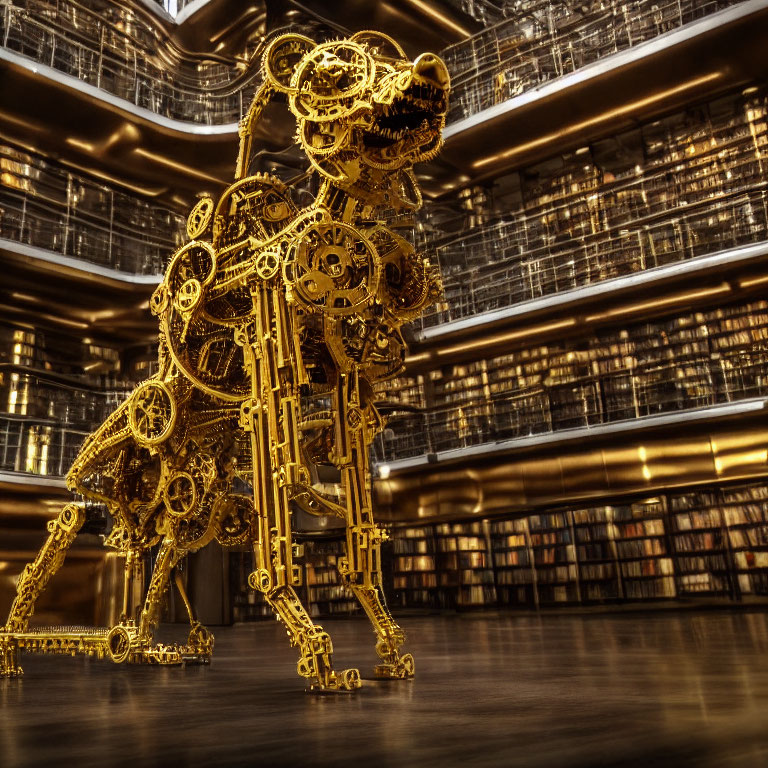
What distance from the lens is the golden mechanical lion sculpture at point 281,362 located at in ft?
8.79

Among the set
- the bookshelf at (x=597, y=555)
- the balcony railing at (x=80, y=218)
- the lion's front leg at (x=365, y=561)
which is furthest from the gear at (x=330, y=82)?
the bookshelf at (x=597, y=555)

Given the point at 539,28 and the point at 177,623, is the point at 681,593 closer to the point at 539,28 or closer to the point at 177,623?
the point at 177,623

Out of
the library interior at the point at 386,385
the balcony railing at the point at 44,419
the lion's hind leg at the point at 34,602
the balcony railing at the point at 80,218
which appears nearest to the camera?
the library interior at the point at 386,385

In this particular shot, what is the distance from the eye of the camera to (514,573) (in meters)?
10.0

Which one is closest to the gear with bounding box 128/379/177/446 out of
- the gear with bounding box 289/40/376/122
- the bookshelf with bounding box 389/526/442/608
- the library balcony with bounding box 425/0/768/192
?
the gear with bounding box 289/40/376/122

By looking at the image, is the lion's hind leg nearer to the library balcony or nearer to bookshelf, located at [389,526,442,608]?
bookshelf, located at [389,526,442,608]

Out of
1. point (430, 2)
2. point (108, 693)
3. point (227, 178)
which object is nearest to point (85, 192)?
point (227, 178)

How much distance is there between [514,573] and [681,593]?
2.24m

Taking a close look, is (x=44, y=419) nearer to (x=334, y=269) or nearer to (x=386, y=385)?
(x=386, y=385)

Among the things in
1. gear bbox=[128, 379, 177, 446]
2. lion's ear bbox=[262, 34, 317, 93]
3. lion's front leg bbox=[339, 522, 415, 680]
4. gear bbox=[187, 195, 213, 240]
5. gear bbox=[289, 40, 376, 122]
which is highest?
lion's ear bbox=[262, 34, 317, 93]

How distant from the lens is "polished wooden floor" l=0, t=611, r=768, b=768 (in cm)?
145

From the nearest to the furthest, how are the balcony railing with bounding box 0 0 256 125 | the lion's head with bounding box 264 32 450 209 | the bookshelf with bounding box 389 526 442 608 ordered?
the lion's head with bounding box 264 32 450 209 < the balcony railing with bounding box 0 0 256 125 < the bookshelf with bounding box 389 526 442 608

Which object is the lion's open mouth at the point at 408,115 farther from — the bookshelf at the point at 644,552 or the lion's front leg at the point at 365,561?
the bookshelf at the point at 644,552

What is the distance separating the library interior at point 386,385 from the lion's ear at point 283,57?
0.05 feet
